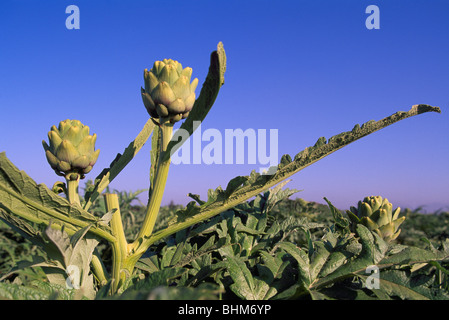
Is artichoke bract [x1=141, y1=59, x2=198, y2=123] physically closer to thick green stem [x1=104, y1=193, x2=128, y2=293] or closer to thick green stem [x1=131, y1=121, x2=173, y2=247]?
thick green stem [x1=131, y1=121, x2=173, y2=247]

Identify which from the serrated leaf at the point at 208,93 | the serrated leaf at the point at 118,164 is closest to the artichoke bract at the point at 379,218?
the serrated leaf at the point at 208,93

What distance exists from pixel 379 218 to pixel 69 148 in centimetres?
114

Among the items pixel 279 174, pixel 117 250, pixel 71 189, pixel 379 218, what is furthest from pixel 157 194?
pixel 379 218

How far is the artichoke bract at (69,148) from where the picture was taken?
131cm

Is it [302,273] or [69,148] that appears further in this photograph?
[69,148]

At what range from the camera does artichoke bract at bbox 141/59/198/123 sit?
4.25 ft

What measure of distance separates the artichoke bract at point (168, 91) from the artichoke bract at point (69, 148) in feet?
0.86

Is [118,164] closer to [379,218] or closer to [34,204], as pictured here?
[34,204]

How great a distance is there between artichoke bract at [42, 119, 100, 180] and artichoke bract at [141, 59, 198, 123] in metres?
0.26

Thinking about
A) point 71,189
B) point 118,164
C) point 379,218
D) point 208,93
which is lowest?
point 379,218

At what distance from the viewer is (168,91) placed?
1288 mm

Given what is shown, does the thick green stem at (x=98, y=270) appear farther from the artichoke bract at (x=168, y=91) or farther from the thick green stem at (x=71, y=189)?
the artichoke bract at (x=168, y=91)

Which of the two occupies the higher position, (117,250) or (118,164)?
(118,164)
